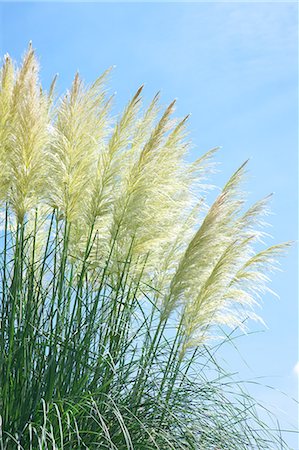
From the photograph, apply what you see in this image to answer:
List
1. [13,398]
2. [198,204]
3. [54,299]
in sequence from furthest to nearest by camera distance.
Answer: [198,204] → [54,299] → [13,398]

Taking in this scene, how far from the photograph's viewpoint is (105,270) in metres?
3.51

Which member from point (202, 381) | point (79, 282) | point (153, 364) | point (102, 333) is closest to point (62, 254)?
point (79, 282)

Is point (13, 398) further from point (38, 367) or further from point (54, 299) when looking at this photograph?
point (54, 299)

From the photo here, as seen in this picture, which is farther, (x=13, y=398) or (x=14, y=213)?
(x=14, y=213)

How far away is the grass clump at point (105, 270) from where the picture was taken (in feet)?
10.8

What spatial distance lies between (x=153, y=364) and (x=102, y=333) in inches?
10.7

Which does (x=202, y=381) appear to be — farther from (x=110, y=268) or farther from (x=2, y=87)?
(x=2, y=87)

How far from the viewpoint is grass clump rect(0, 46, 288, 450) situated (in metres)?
3.29

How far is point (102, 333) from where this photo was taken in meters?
3.54

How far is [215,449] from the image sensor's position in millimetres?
3336

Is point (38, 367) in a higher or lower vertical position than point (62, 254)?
lower

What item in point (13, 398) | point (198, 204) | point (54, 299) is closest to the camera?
point (13, 398)

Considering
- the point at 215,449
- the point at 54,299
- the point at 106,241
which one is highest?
the point at 106,241

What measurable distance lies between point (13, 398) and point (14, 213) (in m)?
0.80
